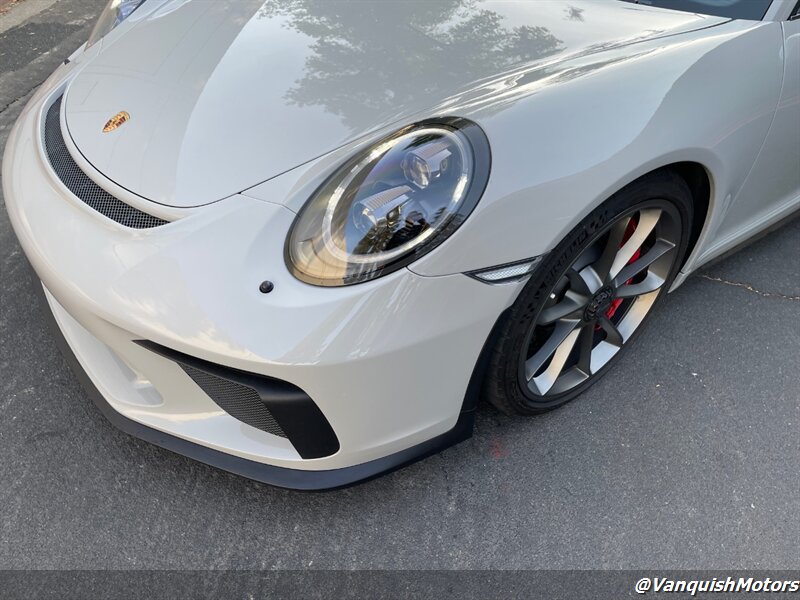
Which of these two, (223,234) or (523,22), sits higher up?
(523,22)

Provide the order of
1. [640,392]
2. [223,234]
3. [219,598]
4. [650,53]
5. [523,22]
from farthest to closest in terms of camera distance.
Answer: [640,392] < [523,22] < [650,53] < [219,598] < [223,234]

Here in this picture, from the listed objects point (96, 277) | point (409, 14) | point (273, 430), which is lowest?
point (273, 430)

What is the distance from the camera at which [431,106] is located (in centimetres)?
166

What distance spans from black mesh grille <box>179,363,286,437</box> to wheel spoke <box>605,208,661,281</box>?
1004mm

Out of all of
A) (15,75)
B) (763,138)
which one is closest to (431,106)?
(763,138)

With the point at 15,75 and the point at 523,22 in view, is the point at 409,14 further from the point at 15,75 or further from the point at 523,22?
the point at 15,75

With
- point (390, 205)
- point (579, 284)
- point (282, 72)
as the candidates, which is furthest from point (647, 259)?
point (282, 72)

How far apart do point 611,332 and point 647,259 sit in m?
0.24

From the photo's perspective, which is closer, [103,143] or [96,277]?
[96,277]

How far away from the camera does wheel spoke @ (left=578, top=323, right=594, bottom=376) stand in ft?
6.61

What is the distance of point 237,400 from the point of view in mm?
1518

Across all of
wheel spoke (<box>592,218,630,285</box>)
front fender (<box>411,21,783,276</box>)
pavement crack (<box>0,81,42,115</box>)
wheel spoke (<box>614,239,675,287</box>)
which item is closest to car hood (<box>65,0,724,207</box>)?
front fender (<box>411,21,783,276</box>)

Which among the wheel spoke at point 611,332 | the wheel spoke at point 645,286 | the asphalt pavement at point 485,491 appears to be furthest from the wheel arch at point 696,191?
the asphalt pavement at point 485,491

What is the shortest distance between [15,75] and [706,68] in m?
3.46
